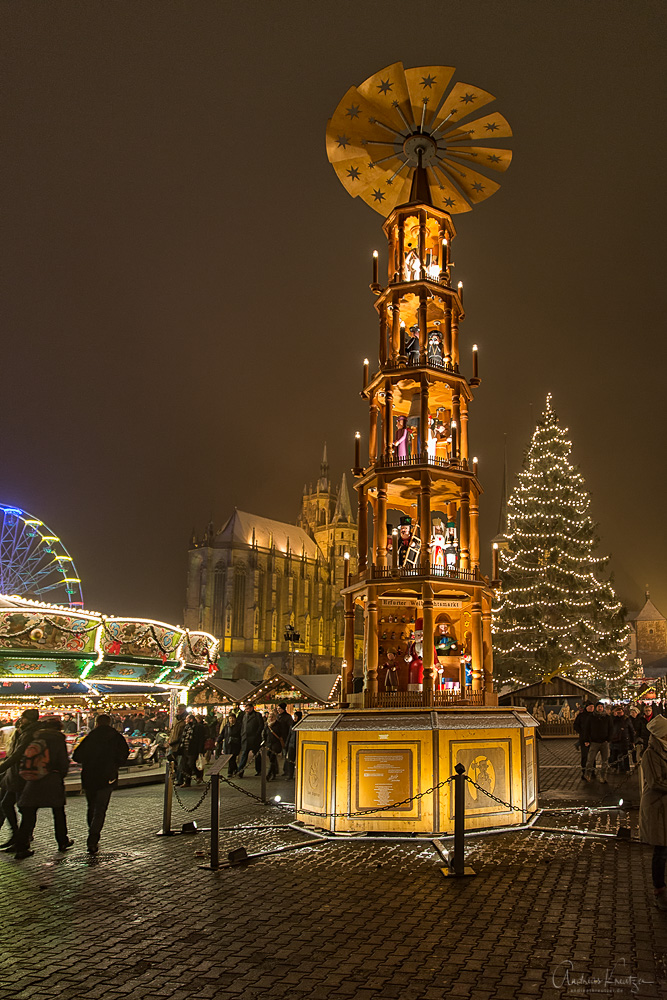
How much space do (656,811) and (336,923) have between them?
3.19 meters

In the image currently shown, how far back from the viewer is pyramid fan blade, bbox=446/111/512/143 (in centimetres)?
1380

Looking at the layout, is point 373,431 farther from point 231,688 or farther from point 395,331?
point 231,688

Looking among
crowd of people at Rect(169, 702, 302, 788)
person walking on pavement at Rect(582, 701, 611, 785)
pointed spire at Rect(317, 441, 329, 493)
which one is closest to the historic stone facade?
pointed spire at Rect(317, 441, 329, 493)

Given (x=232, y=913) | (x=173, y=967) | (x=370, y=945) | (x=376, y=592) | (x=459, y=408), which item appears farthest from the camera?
(x=459, y=408)

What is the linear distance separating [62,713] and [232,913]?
18.4 m

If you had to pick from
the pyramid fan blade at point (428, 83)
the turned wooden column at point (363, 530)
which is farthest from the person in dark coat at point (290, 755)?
the pyramid fan blade at point (428, 83)

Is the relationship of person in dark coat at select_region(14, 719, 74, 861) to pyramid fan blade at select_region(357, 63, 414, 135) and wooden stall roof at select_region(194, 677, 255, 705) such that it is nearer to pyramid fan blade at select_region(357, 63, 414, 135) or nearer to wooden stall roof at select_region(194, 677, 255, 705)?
pyramid fan blade at select_region(357, 63, 414, 135)

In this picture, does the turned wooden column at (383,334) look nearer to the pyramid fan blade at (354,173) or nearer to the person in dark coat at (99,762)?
the pyramid fan blade at (354,173)

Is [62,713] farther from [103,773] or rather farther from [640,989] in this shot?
[640,989]

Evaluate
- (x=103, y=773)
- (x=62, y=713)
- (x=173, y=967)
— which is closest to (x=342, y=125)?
(x=103, y=773)

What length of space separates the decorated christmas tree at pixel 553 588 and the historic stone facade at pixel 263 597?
134 ft

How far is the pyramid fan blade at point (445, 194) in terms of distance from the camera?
14.8 metres

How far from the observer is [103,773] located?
10086 mm

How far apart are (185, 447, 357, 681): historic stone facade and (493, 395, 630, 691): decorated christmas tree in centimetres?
4089
